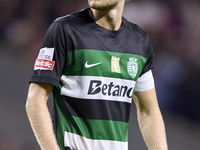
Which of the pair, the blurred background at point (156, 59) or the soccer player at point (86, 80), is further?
the blurred background at point (156, 59)

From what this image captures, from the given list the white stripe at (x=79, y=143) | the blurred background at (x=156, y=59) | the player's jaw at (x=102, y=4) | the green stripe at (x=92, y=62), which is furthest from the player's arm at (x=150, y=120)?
the blurred background at (x=156, y=59)

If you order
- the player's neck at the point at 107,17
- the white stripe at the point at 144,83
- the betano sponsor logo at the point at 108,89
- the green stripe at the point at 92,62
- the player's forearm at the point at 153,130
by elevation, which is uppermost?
the player's neck at the point at 107,17

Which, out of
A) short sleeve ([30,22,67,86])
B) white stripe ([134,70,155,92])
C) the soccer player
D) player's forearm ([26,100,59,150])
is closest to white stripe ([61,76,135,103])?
the soccer player

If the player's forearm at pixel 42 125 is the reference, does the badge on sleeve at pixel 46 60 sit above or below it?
above

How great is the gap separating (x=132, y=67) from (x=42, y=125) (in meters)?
0.68

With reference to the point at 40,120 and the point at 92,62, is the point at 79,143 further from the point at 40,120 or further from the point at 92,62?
the point at 92,62

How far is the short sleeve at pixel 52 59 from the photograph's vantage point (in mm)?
1903

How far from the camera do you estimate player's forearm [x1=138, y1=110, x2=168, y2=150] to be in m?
2.36

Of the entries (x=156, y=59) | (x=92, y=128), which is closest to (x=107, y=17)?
(x=92, y=128)

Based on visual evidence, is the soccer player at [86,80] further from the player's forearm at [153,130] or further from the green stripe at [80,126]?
the player's forearm at [153,130]

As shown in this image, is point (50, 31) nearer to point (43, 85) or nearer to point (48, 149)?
point (43, 85)

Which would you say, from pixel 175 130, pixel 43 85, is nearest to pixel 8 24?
pixel 175 130

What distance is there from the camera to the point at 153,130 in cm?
241

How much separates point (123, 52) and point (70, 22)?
1.22 feet
